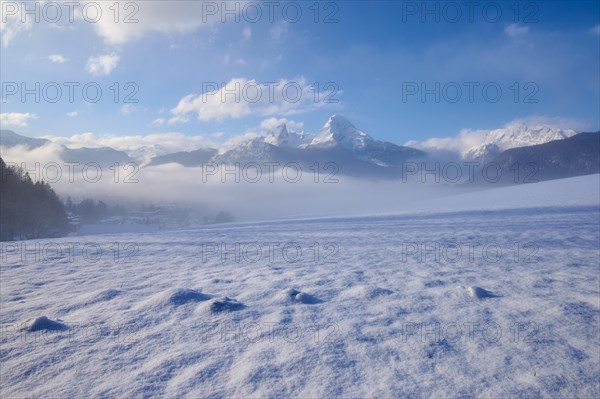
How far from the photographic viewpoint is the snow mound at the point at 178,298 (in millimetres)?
7306

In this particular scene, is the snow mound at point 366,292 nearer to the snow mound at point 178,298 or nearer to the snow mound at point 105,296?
the snow mound at point 178,298

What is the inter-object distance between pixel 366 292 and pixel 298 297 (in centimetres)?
190

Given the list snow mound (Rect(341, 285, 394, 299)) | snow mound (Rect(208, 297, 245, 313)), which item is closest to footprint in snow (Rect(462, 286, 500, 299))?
snow mound (Rect(341, 285, 394, 299))

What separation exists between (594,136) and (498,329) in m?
260

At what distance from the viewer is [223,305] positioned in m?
7.21

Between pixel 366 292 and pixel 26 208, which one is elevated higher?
pixel 26 208

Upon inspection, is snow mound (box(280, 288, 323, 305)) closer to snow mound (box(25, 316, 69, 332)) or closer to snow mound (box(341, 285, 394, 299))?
snow mound (box(341, 285, 394, 299))

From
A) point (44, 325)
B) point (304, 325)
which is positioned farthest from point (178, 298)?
point (304, 325)

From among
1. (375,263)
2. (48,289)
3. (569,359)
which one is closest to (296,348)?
(569,359)

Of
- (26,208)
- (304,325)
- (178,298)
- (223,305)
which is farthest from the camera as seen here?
(26,208)

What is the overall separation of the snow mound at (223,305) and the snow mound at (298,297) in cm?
116

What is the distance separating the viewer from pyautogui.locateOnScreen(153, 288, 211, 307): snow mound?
24.0 ft

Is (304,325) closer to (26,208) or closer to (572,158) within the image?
(26,208)

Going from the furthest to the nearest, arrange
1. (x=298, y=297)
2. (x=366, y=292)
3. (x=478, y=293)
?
(x=366, y=292), (x=478, y=293), (x=298, y=297)
